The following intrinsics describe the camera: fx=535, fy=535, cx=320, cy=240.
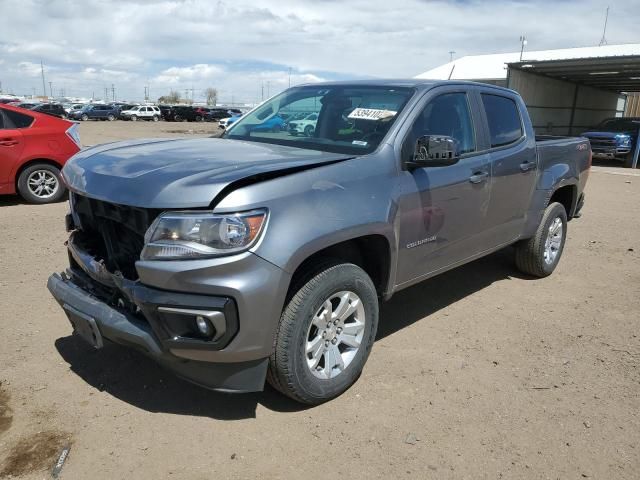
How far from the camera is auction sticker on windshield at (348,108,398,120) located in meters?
3.62

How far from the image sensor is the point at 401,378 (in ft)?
11.6

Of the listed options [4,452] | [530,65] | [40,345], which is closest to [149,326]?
[4,452]

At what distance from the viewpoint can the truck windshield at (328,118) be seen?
3.57 metres

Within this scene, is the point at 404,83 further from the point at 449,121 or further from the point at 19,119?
the point at 19,119

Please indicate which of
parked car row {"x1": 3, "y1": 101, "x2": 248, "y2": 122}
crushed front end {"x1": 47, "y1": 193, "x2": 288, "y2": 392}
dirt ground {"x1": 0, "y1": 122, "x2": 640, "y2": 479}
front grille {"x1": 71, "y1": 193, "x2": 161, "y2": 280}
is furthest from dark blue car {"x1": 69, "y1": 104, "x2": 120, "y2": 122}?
crushed front end {"x1": 47, "y1": 193, "x2": 288, "y2": 392}

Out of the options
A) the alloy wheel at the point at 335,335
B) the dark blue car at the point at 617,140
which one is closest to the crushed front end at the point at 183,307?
the alloy wheel at the point at 335,335

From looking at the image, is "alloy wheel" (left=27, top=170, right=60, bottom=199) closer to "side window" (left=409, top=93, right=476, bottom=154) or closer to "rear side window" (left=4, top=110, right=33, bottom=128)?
"rear side window" (left=4, top=110, right=33, bottom=128)

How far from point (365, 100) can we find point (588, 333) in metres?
2.59

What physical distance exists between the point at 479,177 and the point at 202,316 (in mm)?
2533

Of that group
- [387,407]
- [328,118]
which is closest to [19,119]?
[328,118]

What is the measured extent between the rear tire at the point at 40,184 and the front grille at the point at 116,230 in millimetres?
5851

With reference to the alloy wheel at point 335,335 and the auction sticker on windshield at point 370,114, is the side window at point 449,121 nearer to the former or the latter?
the auction sticker on windshield at point 370,114

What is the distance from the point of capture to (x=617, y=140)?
1888cm

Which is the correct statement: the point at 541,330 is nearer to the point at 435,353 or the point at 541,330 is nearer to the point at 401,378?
the point at 435,353
